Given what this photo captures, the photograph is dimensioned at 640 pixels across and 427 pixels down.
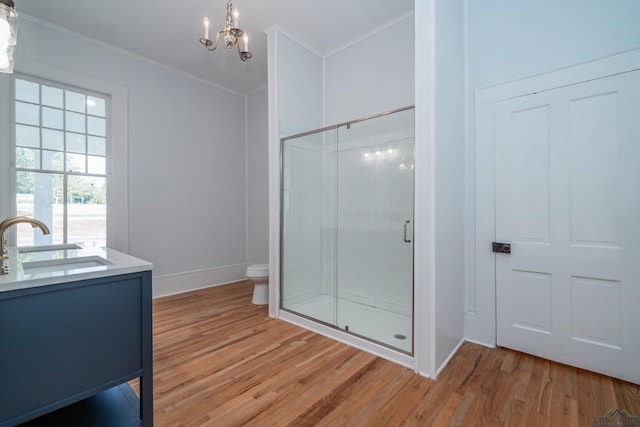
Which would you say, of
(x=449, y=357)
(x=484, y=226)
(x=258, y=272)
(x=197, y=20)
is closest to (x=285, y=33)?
(x=197, y=20)

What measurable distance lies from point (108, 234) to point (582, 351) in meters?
4.63

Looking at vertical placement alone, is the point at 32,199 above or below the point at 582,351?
above

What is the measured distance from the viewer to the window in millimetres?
2812

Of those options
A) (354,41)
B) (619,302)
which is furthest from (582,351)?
(354,41)

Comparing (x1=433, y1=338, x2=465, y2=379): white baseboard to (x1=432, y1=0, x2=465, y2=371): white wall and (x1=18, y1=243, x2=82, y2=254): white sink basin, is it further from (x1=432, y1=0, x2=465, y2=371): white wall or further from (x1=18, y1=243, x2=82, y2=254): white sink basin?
(x1=18, y1=243, x2=82, y2=254): white sink basin

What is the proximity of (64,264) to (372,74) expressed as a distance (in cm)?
317

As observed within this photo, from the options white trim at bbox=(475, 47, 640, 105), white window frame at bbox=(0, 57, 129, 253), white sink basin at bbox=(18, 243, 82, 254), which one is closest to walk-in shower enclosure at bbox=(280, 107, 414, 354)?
white trim at bbox=(475, 47, 640, 105)

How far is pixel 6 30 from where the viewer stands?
3.88ft

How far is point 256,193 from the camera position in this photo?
4.45 metres

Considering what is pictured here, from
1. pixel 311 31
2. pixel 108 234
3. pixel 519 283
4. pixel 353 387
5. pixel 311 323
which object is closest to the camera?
pixel 353 387

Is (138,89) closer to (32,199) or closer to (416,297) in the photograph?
(32,199)

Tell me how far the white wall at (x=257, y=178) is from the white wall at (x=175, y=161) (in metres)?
0.13

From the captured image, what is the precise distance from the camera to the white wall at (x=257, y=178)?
168 inches

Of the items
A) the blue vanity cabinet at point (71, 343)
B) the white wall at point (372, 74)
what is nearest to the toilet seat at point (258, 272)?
the blue vanity cabinet at point (71, 343)
